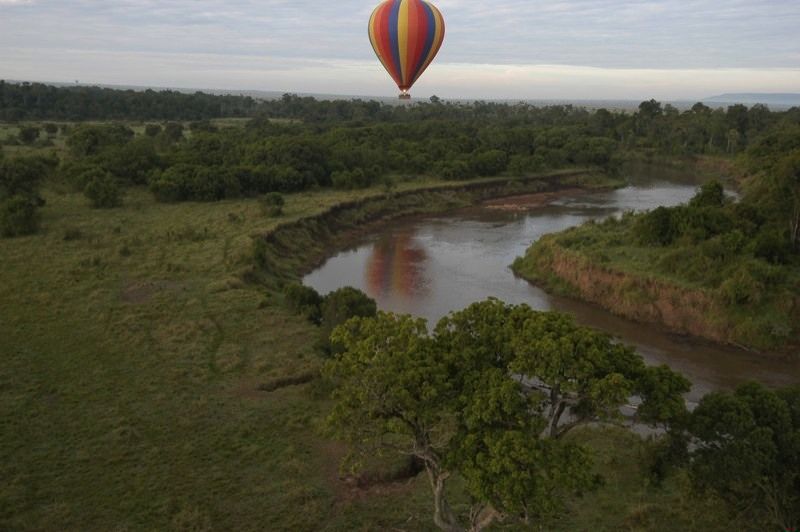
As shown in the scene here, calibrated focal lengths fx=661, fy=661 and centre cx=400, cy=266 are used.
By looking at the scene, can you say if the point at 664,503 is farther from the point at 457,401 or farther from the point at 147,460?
the point at 147,460

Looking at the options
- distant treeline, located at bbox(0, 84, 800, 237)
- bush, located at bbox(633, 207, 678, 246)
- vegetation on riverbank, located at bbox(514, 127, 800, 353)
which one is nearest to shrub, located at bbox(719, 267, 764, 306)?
vegetation on riverbank, located at bbox(514, 127, 800, 353)

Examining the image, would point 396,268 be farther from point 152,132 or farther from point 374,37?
point 152,132

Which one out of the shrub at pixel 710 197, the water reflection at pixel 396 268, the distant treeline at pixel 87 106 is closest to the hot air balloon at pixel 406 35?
the water reflection at pixel 396 268

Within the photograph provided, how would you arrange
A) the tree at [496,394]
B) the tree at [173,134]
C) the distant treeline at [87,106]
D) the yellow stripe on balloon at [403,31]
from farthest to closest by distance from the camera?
Answer: the distant treeline at [87,106], the tree at [173,134], the yellow stripe on balloon at [403,31], the tree at [496,394]

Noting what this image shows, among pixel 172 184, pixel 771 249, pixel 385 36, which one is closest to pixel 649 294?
pixel 771 249

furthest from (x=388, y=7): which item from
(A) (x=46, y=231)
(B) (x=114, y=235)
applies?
(A) (x=46, y=231)

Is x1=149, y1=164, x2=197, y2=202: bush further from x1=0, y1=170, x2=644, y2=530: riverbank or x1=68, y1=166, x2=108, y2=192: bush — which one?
x1=0, y1=170, x2=644, y2=530: riverbank

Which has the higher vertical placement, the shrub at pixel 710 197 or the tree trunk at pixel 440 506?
the shrub at pixel 710 197

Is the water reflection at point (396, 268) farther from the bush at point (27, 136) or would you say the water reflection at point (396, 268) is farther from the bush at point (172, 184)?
the bush at point (27, 136)
